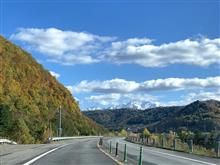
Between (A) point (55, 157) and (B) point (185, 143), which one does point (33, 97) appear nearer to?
(B) point (185, 143)

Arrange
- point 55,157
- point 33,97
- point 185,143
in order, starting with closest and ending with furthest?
point 55,157 < point 185,143 < point 33,97

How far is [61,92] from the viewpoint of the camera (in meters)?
147

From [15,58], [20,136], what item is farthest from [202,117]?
[20,136]

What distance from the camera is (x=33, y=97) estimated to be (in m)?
123

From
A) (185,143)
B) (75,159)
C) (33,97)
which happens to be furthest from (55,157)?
(33,97)

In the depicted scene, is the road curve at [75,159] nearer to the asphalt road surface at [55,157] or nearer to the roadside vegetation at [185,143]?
the asphalt road surface at [55,157]

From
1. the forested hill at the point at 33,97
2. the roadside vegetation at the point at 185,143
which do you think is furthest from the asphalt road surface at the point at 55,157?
the forested hill at the point at 33,97

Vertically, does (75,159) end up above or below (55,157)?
below

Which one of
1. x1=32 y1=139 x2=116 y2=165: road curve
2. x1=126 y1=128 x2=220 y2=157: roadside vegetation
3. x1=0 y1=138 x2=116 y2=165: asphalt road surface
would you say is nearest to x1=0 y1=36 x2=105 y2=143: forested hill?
Answer: x1=126 y1=128 x2=220 y2=157: roadside vegetation

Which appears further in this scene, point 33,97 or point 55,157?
point 33,97

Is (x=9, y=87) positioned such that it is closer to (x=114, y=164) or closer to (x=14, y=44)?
(x=14, y=44)

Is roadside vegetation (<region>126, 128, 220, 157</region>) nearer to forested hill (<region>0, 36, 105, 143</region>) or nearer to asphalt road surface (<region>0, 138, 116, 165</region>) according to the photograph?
asphalt road surface (<region>0, 138, 116, 165</region>)

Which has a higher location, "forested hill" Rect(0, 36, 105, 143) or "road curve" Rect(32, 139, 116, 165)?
"forested hill" Rect(0, 36, 105, 143)

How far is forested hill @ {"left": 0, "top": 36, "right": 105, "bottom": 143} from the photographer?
9906cm
